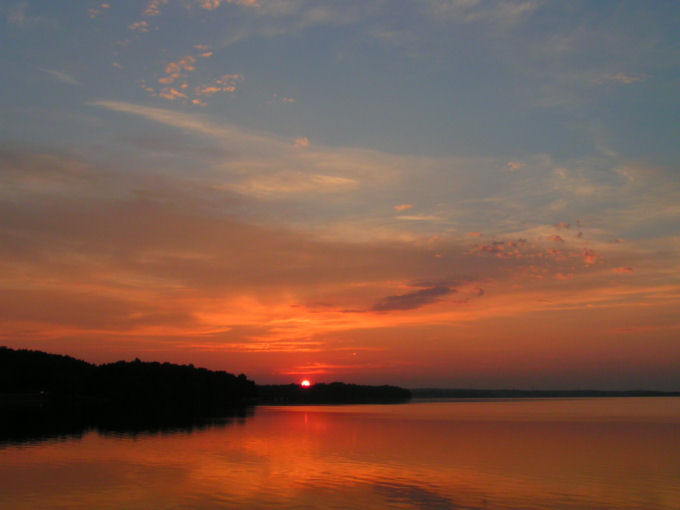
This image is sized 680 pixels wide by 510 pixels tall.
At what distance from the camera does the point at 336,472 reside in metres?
39.5

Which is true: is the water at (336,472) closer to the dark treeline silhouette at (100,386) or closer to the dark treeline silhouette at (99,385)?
the dark treeline silhouette at (100,386)

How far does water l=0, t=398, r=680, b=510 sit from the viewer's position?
98.5 feet

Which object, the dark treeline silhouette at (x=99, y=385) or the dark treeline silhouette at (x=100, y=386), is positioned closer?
the dark treeline silhouette at (x=100, y=386)

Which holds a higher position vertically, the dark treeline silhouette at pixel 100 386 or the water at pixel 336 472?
the dark treeline silhouette at pixel 100 386

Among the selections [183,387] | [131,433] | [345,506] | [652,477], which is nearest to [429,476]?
[345,506]

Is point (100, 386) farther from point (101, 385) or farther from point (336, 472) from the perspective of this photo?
point (336, 472)

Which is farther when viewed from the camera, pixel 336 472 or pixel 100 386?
pixel 100 386

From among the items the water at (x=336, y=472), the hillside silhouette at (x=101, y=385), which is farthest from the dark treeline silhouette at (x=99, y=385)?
the water at (x=336, y=472)

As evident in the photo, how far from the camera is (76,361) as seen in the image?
627 feet

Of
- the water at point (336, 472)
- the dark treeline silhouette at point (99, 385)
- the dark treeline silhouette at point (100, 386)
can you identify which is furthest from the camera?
the dark treeline silhouette at point (99, 385)

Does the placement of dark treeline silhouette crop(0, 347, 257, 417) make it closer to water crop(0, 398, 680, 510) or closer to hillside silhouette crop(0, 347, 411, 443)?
hillside silhouette crop(0, 347, 411, 443)

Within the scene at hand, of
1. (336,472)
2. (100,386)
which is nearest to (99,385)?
(100,386)

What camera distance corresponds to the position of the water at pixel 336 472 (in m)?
30.0

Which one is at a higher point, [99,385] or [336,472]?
[99,385]
